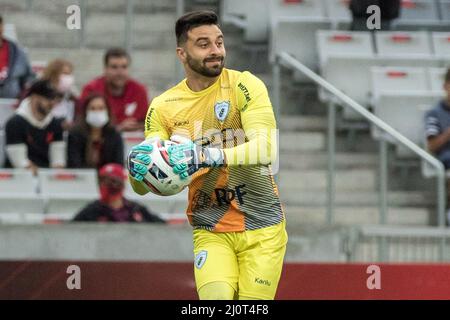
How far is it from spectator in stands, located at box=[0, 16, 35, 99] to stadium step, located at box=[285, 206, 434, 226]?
255cm

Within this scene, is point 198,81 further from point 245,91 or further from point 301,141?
point 301,141

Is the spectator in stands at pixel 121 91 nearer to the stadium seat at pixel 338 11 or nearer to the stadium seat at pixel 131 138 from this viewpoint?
the stadium seat at pixel 131 138

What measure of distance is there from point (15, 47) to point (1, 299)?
276 cm

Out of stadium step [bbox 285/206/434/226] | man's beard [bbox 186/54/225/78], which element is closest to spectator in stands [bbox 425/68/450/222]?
stadium step [bbox 285/206/434/226]

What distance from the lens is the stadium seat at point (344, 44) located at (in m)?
13.2

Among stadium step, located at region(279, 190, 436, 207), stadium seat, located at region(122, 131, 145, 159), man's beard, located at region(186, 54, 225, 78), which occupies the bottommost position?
stadium step, located at region(279, 190, 436, 207)

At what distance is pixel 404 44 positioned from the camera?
1349 cm

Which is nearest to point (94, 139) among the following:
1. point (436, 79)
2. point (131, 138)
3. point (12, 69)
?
point (131, 138)

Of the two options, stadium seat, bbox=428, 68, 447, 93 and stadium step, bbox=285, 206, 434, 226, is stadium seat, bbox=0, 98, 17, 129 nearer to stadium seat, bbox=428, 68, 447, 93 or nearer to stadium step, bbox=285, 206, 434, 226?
stadium step, bbox=285, 206, 434, 226

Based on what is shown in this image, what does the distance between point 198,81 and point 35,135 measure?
438 cm

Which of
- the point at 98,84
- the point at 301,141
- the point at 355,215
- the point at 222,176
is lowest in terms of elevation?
the point at 355,215

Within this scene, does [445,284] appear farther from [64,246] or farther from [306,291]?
[64,246]

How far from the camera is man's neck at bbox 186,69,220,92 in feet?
26.7

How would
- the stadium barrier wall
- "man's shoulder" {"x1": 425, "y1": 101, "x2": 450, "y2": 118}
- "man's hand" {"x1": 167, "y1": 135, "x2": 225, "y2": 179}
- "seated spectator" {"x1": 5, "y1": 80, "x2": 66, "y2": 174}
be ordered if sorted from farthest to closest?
"seated spectator" {"x1": 5, "y1": 80, "x2": 66, "y2": 174}, "man's shoulder" {"x1": 425, "y1": 101, "x2": 450, "y2": 118}, the stadium barrier wall, "man's hand" {"x1": 167, "y1": 135, "x2": 225, "y2": 179}
